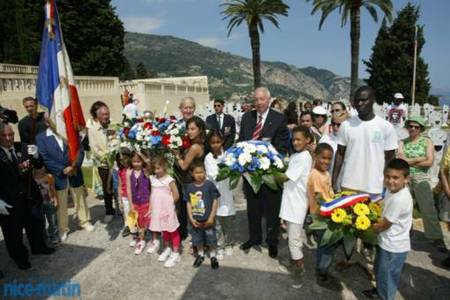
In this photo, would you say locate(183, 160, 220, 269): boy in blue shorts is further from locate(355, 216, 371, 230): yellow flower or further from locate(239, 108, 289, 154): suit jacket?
locate(355, 216, 371, 230): yellow flower

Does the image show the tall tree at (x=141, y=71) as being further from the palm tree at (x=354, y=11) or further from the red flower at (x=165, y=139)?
the red flower at (x=165, y=139)

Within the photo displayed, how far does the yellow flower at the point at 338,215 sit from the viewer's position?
10.5ft

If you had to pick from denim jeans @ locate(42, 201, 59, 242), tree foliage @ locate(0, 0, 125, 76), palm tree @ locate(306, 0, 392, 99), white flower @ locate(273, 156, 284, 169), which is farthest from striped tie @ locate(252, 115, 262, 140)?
tree foliage @ locate(0, 0, 125, 76)

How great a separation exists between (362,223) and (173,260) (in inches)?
107

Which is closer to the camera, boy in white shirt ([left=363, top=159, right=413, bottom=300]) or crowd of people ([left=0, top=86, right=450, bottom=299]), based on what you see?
boy in white shirt ([left=363, top=159, right=413, bottom=300])

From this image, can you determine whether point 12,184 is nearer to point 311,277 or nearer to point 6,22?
point 311,277

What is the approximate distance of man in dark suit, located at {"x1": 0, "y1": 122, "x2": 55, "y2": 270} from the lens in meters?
4.22

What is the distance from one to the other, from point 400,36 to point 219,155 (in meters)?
40.0

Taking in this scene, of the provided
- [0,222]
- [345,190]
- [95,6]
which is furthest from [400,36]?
[0,222]

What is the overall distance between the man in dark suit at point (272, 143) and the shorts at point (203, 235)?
64 centimetres

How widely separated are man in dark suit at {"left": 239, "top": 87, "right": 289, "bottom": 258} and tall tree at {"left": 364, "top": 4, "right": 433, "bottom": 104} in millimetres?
36599

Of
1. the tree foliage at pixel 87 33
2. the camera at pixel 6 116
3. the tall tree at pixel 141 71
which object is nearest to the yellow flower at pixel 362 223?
the camera at pixel 6 116

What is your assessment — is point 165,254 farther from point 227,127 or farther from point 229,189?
point 227,127

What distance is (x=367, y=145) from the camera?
3619 mm
